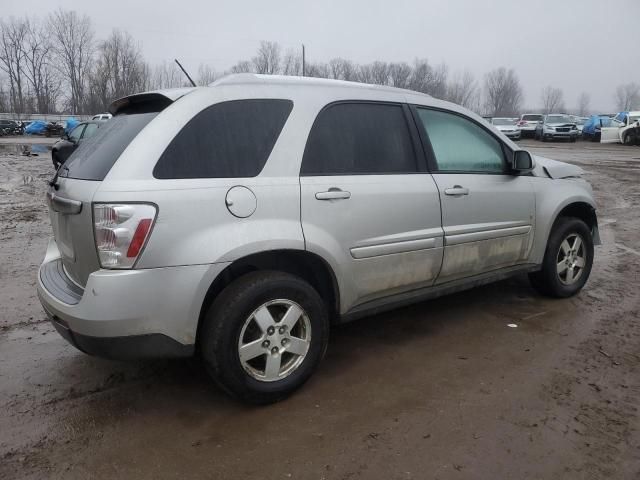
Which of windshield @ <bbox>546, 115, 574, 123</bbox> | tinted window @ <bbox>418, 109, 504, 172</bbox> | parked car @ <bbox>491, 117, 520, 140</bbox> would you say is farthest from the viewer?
parked car @ <bbox>491, 117, 520, 140</bbox>

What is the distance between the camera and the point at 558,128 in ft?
110

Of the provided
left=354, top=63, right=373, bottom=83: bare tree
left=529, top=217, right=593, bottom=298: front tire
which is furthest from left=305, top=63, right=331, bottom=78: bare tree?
left=529, top=217, right=593, bottom=298: front tire

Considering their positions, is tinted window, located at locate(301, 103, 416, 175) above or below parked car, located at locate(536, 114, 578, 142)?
below

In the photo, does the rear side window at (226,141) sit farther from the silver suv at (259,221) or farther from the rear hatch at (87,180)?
the rear hatch at (87,180)

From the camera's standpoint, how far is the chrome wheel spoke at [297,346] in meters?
2.93

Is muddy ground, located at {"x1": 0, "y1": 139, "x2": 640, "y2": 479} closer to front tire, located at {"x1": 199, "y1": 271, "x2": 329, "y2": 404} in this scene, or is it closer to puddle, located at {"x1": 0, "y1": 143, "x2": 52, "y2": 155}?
front tire, located at {"x1": 199, "y1": 271, "x2": 329, "y2": 404}

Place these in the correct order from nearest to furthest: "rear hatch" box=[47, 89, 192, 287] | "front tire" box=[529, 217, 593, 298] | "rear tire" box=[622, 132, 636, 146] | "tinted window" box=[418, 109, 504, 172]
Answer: "rear hatch" box=[47, 89, 192, 287], "tinted window" box=[418, 109, 504, 172], "front tire" box=[529, 217, 593, 298], "rear tire" box=[622, 132, 636, 146]

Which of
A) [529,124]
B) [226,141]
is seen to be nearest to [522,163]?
[226,141]

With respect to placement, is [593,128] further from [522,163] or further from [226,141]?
[226,141]

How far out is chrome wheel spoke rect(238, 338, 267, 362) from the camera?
2.75 meters

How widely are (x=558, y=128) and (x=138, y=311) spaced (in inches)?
1418

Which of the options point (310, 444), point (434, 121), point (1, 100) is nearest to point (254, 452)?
point (310, 444)

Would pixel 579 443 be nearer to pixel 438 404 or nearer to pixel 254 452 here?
pixel 438 404

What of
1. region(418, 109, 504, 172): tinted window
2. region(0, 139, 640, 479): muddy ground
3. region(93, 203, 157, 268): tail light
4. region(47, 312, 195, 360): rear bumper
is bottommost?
region(0, 139, 640, 479): muddy ground
